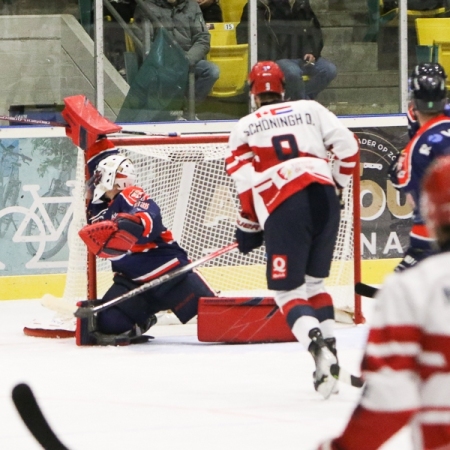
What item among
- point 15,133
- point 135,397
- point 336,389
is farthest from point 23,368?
point 15,133

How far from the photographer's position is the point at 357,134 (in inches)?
256

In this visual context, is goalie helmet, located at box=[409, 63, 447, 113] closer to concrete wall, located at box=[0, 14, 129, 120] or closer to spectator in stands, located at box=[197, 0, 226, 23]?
concrete wall, located at box=[0, 14, 129, 120]

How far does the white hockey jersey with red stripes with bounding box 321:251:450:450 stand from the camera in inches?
50.6

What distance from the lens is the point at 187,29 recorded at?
6.62 meters

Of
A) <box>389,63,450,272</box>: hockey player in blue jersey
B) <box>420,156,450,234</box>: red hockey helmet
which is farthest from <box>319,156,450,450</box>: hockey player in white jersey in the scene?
<box>389,63,450,272</box>: hockey player in blue jersey

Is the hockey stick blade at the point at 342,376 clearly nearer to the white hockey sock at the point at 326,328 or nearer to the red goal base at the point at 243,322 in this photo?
the white hockey sock at the point at 326,328

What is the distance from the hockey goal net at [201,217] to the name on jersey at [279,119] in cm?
159

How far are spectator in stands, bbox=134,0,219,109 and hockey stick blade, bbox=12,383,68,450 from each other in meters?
4.73

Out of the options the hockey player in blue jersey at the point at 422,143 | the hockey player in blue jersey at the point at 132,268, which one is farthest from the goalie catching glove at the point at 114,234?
the hockey player in blue jersey at the point at 422,143

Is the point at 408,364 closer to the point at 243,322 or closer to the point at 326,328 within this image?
the point at 326,328

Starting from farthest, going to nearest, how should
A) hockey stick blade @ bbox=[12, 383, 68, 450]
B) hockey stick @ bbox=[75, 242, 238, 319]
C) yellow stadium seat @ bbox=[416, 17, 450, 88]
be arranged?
yellow stadium seat @ bbox=[416, 17, 450, 88] < hockey stick @ bbox=[75, 242, 238, 319] < hockey stick blade @ bbox=[12, 383, 68, 450]

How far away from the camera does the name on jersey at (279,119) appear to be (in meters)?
3.64

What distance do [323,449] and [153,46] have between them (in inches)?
214

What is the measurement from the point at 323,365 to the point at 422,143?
800 millimetres
